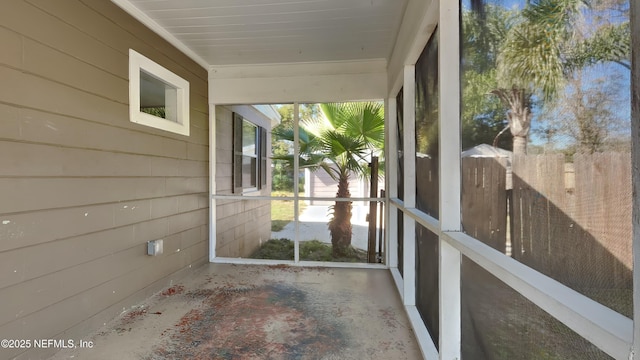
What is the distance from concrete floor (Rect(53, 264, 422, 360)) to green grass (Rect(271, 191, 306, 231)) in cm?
115

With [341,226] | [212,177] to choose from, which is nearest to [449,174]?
[341,226]

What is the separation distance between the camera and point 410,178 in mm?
2500

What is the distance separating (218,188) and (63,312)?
2.33 metres

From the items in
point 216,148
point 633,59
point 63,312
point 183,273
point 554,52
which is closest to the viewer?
point 633,59

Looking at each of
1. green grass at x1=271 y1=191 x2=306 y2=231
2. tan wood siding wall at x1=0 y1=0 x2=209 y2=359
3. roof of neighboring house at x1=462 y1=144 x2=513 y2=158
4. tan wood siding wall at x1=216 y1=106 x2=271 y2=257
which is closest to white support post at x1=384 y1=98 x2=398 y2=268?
green grass at x1=271 y1=191 x2=306 y2=231

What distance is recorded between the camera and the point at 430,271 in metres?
1.99

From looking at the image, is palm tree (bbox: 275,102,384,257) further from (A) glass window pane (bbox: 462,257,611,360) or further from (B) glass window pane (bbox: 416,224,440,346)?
(A) glass window pane (bbox: 462,257,611,360)

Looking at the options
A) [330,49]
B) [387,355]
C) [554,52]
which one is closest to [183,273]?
[387,355]

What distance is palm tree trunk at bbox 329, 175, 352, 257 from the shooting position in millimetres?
4051

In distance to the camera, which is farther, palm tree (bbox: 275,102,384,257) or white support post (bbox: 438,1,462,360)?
palm tree (bbox: 275,102,384,257)

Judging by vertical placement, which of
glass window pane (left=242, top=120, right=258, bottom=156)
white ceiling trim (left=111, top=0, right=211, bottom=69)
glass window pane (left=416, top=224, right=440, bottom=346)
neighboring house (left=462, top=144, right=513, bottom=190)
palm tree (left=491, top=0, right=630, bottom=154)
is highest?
white ceiling trim (left=111, top=0, right=211, bottom=69)

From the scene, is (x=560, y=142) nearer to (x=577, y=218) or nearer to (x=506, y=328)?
(x=577, y=218)

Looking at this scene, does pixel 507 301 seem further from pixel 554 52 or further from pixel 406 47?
pixel 406 47

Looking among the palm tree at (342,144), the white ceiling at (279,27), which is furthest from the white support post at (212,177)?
the palm tree at (342,144)
